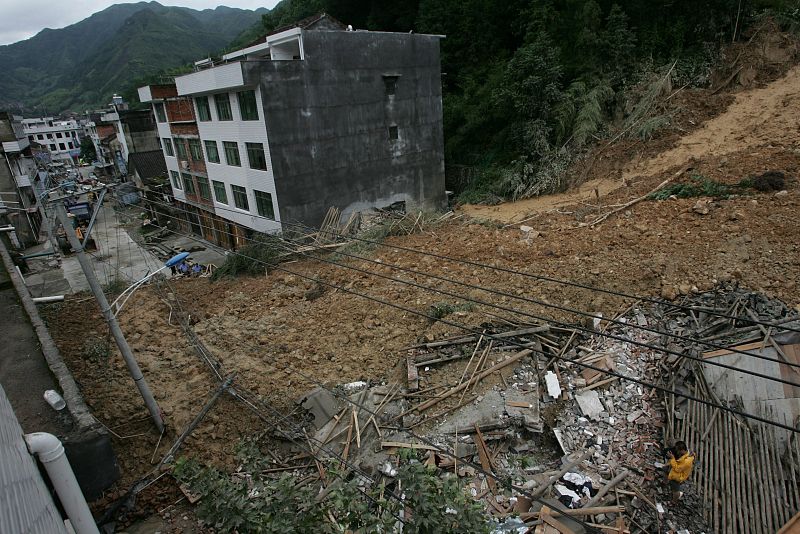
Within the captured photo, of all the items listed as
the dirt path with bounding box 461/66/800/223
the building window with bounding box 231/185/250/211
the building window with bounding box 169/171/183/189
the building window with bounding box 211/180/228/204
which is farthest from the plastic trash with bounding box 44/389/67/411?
the building window with bounding box 169/171/183/189

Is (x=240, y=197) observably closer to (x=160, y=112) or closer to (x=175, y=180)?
(x=175, y=180)

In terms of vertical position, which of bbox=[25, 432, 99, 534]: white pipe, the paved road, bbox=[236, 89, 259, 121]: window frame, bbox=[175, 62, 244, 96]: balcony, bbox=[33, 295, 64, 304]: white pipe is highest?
bbox=[175, 62, 244, 96]: balcony

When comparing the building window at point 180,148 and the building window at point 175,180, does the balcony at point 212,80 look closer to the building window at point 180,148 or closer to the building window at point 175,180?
the building window at point 180,148

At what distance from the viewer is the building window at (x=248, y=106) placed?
1844cm

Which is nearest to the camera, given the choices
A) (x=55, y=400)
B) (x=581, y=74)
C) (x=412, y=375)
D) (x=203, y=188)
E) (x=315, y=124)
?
(x=55, y=400)

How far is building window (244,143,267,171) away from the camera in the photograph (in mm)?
19109

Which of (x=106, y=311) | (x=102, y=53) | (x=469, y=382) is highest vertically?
(x=102, y=53)

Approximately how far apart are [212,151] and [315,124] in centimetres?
707

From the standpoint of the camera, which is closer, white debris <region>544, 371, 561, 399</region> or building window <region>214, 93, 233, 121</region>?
white debris <region>544, 371, 561, 399</region>

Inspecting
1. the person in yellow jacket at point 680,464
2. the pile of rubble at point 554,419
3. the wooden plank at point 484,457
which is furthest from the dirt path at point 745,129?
the wooden plank at point 484,457

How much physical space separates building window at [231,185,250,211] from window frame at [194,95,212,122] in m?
3.63

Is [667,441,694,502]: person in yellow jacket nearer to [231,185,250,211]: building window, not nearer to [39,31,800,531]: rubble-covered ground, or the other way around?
[39,31,800,531]: rubble-covered ground

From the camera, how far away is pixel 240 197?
22078 mm

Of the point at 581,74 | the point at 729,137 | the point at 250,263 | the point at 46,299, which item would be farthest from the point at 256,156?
the point at 729,137
